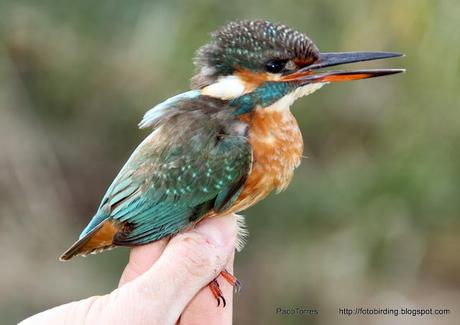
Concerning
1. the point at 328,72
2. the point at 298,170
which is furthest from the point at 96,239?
the point at 298,170

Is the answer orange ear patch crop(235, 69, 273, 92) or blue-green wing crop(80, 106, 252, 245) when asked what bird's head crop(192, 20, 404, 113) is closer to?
orange ear patch crop(235, 69, 273, 92)

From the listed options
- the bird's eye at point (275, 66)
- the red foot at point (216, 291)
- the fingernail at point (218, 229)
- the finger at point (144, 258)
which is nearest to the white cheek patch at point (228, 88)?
the bird's eye at point (275, 66)

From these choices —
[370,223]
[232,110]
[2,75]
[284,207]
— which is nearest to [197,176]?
[232,110]

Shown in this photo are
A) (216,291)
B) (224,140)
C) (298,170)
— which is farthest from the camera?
(298,170)

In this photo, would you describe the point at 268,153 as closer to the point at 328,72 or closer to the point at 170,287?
the point at 328,72

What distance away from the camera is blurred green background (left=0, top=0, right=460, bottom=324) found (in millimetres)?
3826

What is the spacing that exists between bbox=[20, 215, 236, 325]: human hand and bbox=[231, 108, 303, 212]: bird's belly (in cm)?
16

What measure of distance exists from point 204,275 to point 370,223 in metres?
1.71

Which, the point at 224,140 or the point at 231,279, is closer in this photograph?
the point at 224,140

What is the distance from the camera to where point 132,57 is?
15.5ft

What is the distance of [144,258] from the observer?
251cm

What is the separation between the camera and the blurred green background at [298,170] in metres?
3.83

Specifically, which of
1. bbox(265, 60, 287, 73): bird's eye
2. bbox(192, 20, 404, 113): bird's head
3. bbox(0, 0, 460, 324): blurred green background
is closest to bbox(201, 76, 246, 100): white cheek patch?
bbox(192, 20, 404, 113): bird's head

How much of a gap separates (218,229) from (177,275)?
0.25 m
